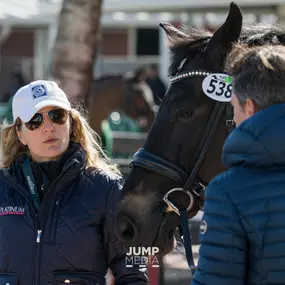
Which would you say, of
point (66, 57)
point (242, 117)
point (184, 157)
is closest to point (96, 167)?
point (184, 157)

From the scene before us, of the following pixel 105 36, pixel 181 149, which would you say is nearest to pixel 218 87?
pixel 181 149

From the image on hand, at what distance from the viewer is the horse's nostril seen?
3.12 metres

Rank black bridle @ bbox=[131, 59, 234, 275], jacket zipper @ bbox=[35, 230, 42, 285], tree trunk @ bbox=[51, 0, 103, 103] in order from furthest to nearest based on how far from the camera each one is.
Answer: tree trunk @ bbox=[51, 0, 103, 103] < black bridle @ bbox=[131, 59, 234, 275] < jacket zipper @ bbox=[35, 230, 42, 285]

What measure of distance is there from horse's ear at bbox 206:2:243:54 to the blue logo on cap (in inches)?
29.6

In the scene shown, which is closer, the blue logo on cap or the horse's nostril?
the horse's nostril

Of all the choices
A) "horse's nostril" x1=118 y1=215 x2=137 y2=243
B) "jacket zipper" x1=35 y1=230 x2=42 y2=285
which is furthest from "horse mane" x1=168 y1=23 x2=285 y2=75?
"jacket zipper" x1=35 y1=230 x2=42 y2=285

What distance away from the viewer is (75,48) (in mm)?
7633

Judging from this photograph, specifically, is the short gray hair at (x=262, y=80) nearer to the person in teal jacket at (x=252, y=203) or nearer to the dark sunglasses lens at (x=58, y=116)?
the person in teal jacket at (x=252, y=203)

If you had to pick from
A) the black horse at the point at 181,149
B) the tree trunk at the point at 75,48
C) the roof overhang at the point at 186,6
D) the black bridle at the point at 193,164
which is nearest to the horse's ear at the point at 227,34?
the black horse at the point at 181,149

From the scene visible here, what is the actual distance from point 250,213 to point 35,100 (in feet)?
4.61

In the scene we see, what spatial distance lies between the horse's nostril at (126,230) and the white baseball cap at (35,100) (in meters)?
0.55

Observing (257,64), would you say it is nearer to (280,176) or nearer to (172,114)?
(280,176)

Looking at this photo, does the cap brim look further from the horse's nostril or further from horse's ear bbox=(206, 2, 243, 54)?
horse's ear bbox=(206, 2, 243, 54)

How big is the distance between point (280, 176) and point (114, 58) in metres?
20.9
